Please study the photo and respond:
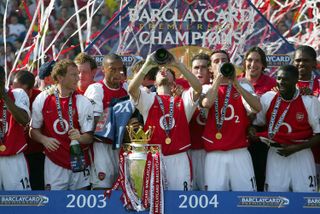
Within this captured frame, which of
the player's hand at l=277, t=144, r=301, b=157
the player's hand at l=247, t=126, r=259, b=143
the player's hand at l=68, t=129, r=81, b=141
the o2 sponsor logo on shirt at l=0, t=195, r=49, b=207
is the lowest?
the o2 sponsor logo on shirt at l=0, t=195, r=49, b=207

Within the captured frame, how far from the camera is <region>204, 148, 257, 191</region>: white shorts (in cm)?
973

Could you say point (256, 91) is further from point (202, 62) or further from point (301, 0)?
point (301, 0)

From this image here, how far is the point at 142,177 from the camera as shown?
30.2 ft

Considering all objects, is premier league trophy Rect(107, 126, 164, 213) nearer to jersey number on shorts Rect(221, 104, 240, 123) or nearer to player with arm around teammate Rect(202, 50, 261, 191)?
player with arm around teammate Rect(202, 50, 261, 191)

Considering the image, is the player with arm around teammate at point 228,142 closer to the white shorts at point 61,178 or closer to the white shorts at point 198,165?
the white shorts at point 198,165

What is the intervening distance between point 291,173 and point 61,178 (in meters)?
2.38

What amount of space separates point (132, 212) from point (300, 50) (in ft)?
9.23

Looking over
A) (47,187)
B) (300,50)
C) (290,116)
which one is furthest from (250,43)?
(47,187)

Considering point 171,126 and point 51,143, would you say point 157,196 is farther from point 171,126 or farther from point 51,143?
point 51,143

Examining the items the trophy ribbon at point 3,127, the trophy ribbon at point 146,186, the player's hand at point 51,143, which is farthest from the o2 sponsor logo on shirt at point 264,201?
the trophy ribbon at point 3,127

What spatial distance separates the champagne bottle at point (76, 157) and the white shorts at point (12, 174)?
538mm

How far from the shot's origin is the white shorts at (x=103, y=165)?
10047 mm

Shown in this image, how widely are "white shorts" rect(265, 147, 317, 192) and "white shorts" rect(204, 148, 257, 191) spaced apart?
27 centimetres

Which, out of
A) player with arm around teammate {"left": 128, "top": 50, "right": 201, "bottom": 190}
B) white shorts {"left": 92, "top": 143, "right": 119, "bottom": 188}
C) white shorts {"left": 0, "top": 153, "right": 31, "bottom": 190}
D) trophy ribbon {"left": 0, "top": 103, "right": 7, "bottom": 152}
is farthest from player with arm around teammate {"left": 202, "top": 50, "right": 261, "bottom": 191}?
trophy ribbon {"left": 0, "top": 103, "right": 7, "bottom": 152}
